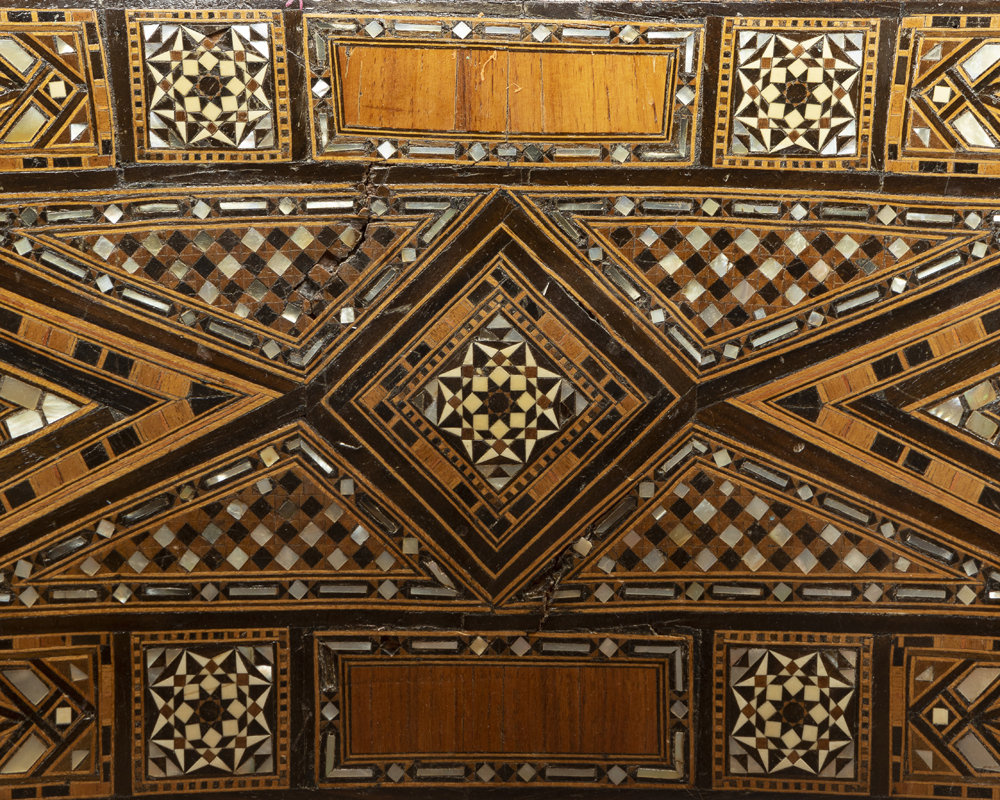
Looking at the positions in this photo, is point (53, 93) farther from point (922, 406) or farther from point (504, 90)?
point (922, 406)

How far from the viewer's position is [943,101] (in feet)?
8.32

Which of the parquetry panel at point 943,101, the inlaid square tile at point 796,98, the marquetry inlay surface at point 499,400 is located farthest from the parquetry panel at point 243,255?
the parquetry panel at point 943,101

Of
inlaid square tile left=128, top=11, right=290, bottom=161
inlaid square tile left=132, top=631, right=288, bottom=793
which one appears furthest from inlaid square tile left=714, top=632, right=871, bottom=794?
inlaid square tile left=128, top=11, right=290, bottom=161

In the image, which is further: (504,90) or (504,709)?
(504,709)

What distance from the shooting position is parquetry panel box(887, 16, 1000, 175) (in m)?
2.52

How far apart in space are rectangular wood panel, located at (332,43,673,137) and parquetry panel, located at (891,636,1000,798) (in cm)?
229

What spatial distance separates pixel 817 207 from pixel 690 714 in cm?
201

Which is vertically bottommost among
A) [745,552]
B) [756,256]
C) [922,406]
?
[745,552]

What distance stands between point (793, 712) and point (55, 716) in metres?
2.85

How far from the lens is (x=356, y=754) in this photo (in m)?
2.62

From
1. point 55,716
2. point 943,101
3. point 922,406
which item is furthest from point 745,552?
point 55,716

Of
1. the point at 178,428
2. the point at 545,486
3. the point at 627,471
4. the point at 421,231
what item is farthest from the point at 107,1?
the point at 627,471

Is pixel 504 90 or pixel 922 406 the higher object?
pixel 504 90

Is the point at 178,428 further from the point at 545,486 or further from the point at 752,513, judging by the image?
the point at 752,513
